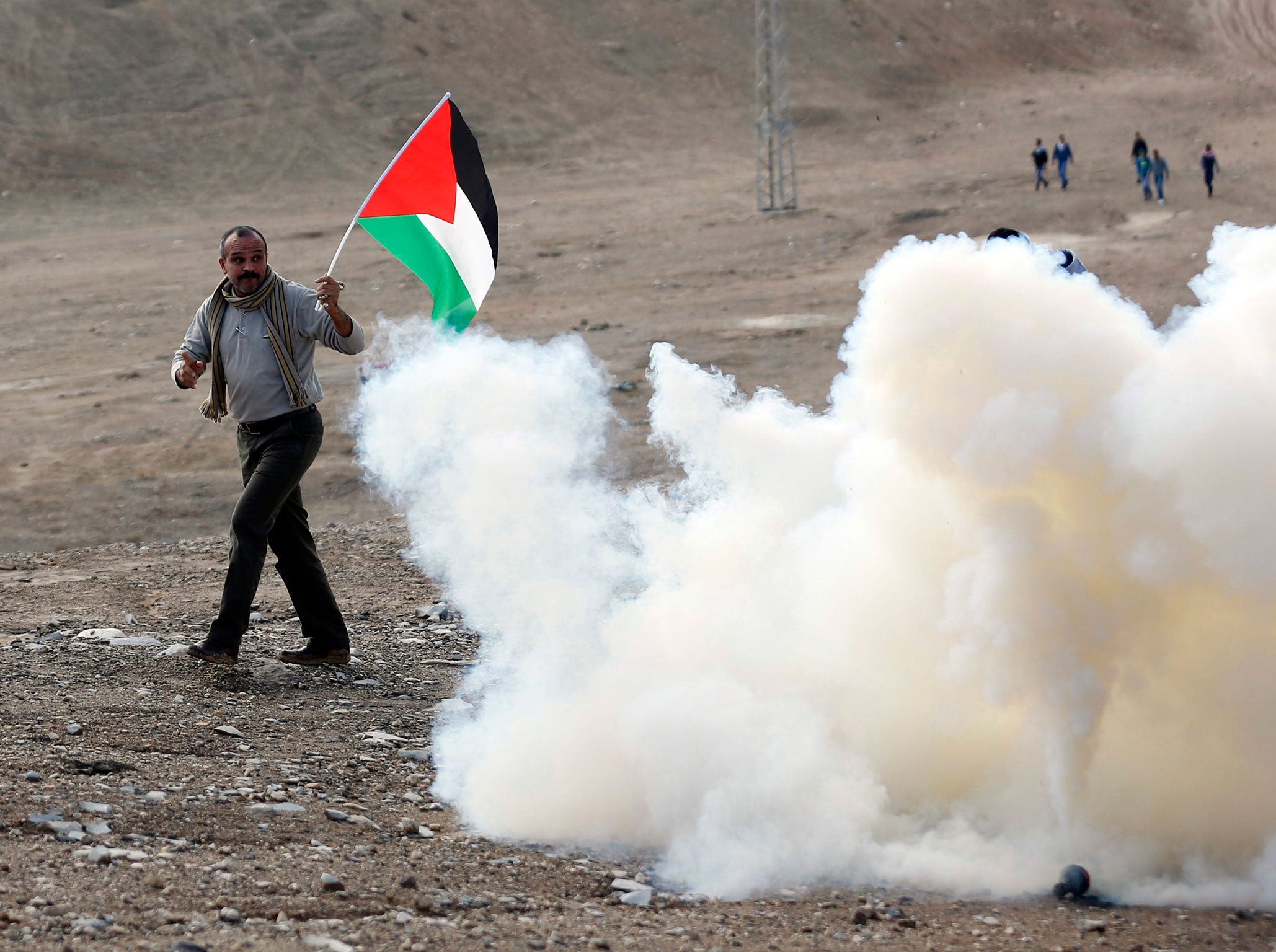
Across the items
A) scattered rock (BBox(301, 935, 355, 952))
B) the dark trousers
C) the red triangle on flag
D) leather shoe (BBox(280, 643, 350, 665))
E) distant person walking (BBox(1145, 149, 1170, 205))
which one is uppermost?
distant person walking (BBox(1145, 149, 1170, 205))

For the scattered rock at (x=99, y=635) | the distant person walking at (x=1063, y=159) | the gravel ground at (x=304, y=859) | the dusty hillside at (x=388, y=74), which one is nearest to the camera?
the gravel ground at (x=304, y=859)

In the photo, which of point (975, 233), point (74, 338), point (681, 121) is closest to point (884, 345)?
point (74, 338)

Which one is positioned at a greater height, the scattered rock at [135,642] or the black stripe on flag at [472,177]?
the black stripe on flag at [472,177]

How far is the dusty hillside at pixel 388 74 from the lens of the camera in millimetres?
32906

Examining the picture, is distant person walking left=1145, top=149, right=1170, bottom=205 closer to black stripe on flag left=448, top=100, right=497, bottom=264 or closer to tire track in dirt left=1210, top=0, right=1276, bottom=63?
black stripe on flag left=448, top=100, right=497, bottom=264

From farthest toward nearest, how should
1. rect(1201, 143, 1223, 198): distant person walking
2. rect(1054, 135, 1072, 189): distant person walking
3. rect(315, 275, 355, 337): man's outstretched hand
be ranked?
rect(1054, 135, 1072, 189): distant person walking
rect(1201, 143, 1223, 198): distant person walking
rect(315, 275, 355, 337): man's outstretched hand

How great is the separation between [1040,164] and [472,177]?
23.0m

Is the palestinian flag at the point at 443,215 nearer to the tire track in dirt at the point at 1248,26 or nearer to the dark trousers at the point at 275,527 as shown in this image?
the dark trousers at the point at 275,527

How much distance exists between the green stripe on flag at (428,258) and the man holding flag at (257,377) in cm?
44

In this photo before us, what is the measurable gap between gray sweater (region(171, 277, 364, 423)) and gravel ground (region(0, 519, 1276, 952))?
1.28 metres

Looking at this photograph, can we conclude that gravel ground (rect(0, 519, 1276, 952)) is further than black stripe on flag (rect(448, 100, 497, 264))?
No

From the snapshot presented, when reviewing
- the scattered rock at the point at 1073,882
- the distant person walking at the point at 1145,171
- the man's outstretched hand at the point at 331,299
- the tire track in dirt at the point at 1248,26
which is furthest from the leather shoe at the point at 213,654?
the tire track in dirt at the point at 1248,26

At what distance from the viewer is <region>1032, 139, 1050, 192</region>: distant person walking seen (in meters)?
27.1

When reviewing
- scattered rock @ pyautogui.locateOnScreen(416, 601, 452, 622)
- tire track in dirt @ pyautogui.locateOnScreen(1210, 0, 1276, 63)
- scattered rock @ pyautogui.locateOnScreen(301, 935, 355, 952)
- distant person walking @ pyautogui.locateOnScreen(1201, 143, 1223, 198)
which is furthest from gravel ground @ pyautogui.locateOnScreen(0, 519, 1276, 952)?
tire track in dirt @ pyautogui.locateOnScreen(1210, 0, 1276, 63)
